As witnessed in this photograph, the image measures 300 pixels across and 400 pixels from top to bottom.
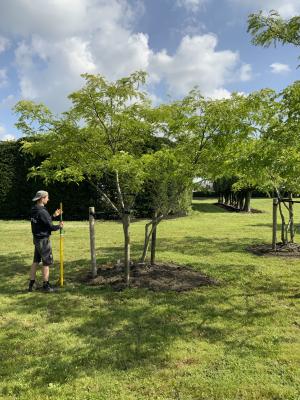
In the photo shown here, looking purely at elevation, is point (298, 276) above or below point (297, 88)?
below

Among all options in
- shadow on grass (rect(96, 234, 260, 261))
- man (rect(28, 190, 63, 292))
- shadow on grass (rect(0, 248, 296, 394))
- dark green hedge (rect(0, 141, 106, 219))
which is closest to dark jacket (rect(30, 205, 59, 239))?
man (rect(28, 190, 63, 292))

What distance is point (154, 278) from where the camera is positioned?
769 cm

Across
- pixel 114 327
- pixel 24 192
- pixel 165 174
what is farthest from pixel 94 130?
pixel 24 192

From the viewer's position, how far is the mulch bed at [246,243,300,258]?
34.3 feet

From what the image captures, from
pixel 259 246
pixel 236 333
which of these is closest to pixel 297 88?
pixel 236 333

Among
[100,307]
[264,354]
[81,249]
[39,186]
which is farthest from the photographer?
[39,186]

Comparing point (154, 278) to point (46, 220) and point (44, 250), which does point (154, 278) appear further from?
point (46, 220)

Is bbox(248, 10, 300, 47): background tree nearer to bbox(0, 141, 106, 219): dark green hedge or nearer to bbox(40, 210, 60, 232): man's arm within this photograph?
bbox(40, 210, 60, 232): man's arm

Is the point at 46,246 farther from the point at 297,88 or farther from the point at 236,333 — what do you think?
the point at 297,88

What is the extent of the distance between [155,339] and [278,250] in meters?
6.94

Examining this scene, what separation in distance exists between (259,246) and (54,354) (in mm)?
8496

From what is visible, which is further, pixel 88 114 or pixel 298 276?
pixel 298 276

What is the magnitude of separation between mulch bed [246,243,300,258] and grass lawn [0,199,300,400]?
155 cm

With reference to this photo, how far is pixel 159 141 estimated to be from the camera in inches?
318
